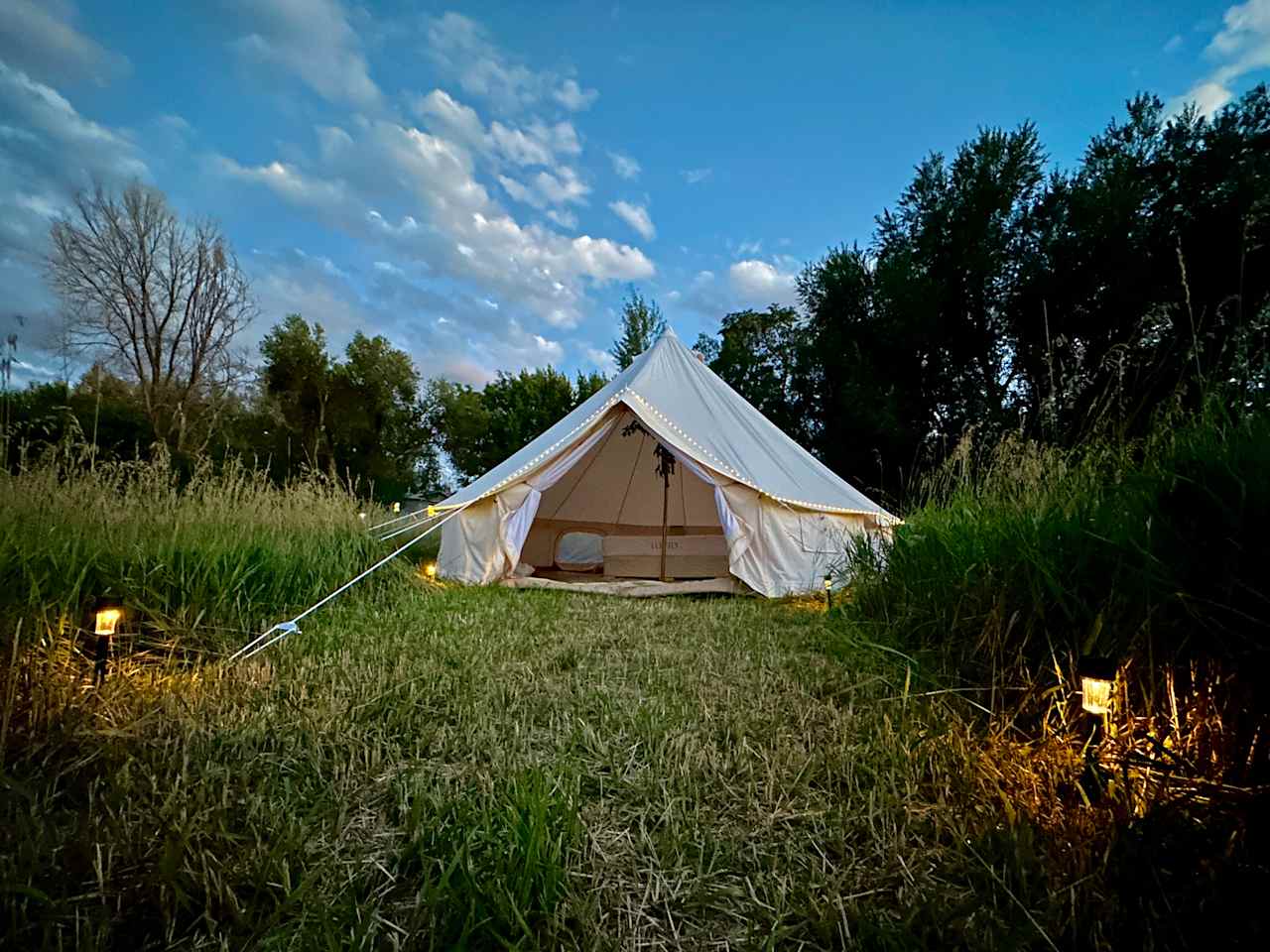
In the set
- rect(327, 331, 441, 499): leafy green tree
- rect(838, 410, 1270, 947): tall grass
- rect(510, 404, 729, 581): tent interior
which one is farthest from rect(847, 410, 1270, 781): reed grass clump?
rect(327, 331, 441, 499): leafy green tree

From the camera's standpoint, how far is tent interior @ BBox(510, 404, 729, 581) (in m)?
6.10

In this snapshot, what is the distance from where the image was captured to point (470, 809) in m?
0.99

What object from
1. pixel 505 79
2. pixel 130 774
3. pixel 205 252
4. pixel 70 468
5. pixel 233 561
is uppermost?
pixel 205 252

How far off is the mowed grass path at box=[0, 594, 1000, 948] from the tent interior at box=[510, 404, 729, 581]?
422 cm

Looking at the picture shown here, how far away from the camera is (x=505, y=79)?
456 cm

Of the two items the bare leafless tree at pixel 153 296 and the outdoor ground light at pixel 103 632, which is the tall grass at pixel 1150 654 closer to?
the outdoor ground light at pixel 103 632

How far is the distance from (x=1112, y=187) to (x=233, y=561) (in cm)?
1365

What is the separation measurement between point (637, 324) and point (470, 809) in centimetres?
1578

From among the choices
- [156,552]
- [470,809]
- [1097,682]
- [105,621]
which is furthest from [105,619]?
[1097,682]

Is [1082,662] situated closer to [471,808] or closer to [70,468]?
[471,808]

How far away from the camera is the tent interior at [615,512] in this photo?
6102 mm

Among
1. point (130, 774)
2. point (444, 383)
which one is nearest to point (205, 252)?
point (444, 383)

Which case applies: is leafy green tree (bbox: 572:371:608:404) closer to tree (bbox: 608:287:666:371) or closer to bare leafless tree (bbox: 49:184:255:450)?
tree (bbox: 608:287:666:371)

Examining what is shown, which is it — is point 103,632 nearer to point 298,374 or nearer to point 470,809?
point 470,809
